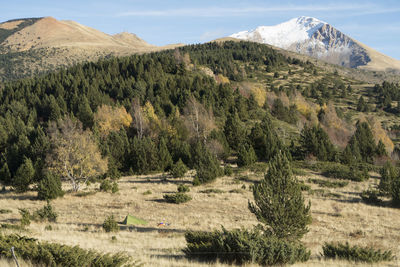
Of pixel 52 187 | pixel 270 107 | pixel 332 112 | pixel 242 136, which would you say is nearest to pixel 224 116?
pixel 242 136

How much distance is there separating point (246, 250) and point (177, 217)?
1552 centimetres

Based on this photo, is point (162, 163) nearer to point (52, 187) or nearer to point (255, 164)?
point (255, 164)

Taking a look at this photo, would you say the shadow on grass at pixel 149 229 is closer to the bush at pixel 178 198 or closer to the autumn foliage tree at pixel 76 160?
the bush at pixel 178 198

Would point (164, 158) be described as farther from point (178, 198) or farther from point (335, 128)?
point (335, 128)

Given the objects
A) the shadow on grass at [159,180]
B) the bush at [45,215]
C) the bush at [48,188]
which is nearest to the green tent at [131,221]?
the bush at [45,215]

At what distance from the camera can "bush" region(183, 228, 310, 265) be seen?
11203 mm

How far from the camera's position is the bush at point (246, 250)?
441 inches

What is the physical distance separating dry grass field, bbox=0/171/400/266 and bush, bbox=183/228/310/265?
2.93 ft

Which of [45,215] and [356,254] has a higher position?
[356,254]

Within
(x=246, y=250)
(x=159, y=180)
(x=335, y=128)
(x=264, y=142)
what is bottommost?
(x=159, y=180)

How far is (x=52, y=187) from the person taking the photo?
33094mm

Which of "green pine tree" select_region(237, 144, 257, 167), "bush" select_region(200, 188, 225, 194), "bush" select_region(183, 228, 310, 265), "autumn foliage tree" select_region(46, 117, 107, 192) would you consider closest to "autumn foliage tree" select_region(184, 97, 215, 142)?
"green pine tree" select_region(237, 144, 257, 167)

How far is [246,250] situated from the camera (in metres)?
11.3

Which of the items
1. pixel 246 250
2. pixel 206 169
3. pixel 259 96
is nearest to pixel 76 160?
pixel 206 169
